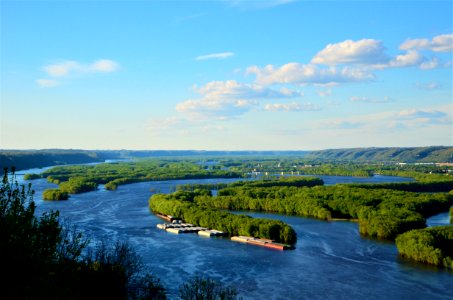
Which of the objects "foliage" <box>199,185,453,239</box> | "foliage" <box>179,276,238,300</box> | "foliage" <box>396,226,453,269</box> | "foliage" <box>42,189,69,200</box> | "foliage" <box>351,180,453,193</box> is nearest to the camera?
"foliage" <box>179,276,238,300</box>

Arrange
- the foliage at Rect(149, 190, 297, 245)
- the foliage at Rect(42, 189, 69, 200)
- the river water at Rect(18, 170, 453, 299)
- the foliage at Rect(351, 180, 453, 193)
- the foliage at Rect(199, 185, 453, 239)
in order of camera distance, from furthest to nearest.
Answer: the foliage at Rect(351, 180, 453, 193)
the foliage at Rect(42, 189, 69, 200)
the foliage at Rect(199, 185, 453, 239)
the foliage at Rect(149, 190, 297, 245)
the river water at Rect(18, 170, 453, 299)

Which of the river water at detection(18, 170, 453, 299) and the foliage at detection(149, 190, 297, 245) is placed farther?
the foliage at detection(149, 190, 297, 245)

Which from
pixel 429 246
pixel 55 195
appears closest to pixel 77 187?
pixel 55 195

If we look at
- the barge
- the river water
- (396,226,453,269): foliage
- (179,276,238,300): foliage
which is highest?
(179,276,238,300): foliage

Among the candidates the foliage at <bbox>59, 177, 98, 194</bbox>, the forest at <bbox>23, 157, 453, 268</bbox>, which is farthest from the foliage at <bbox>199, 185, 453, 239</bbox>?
the foliage at <bbox>59, 177, 98, 194</bbox>

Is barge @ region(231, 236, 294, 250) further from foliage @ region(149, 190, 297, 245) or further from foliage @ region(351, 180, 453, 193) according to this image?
foliage @ region(351, 180, 453, 193)

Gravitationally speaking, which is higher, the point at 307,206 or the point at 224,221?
the point at 307,206

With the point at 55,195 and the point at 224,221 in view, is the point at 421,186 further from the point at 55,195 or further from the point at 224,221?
the point at 55,195
